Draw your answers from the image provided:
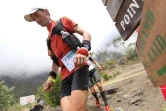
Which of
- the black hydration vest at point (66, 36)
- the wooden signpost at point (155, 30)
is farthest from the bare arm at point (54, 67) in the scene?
the wooden signpost at point (155, 30)

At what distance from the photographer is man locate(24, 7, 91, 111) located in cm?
307

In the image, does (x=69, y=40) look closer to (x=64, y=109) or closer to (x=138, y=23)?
(x=64, y=109)

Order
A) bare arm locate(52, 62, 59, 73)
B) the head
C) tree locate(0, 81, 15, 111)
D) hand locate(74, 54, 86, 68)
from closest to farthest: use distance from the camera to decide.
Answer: hand locate(74, 54, 86, 68)
the head
bare arm locate(52, 62, 59, 73)
tree locate(0, 81, 15, 111)

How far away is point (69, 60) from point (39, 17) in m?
0.72

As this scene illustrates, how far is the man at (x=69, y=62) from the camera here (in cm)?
307

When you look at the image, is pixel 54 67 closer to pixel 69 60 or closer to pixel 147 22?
pixel 69 60

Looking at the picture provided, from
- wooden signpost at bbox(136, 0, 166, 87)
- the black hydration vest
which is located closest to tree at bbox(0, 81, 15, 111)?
the black hydration vest

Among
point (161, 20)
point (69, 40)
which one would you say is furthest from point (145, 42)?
point (69, 40)

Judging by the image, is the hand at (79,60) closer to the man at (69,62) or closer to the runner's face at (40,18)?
the man at (69,62)

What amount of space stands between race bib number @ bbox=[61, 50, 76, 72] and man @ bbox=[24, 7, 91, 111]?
12 millimetres

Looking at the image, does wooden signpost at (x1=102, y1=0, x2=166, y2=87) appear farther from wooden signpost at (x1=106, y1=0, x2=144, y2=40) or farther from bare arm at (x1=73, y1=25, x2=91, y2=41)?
bare arm at (x1=73, y1=25, x2=91, y2=41)

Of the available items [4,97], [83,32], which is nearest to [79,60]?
[83,32]

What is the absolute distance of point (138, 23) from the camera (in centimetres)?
153

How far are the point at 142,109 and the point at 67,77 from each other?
350cm
